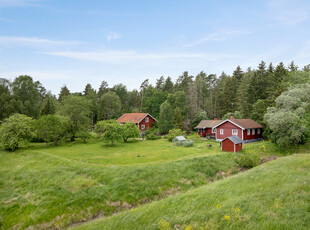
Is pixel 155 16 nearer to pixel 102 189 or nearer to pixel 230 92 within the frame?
pixel 102 189

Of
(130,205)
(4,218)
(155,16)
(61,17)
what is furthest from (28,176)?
(155,16)

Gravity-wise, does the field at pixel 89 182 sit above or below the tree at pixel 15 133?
below

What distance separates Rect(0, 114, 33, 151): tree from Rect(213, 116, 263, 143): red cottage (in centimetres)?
3149

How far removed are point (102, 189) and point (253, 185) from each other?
36.9 feet

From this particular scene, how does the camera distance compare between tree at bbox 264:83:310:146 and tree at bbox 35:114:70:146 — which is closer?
tree at bbox 264:83:310:146

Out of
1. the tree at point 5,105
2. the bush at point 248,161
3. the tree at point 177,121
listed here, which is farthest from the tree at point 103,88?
the bush at point 248,161

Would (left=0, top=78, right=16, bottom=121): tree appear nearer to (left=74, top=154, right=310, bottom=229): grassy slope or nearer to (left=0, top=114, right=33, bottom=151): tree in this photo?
(left=0, top=114, right=33, bottom=151): tree

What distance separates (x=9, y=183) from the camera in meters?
15.9

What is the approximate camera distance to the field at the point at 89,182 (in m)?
12.6

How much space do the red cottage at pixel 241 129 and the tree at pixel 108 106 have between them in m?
36.0

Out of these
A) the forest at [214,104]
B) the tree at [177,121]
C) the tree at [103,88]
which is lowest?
the tree at [177,121]

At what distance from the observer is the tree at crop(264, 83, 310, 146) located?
77.7 feet

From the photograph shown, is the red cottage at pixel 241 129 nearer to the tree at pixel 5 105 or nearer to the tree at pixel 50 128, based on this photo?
the tree at pixel 50 128

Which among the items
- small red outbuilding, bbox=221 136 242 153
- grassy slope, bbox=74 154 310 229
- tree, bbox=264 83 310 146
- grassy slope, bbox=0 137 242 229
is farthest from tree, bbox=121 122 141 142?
tree, bbox=264 83 310 146
